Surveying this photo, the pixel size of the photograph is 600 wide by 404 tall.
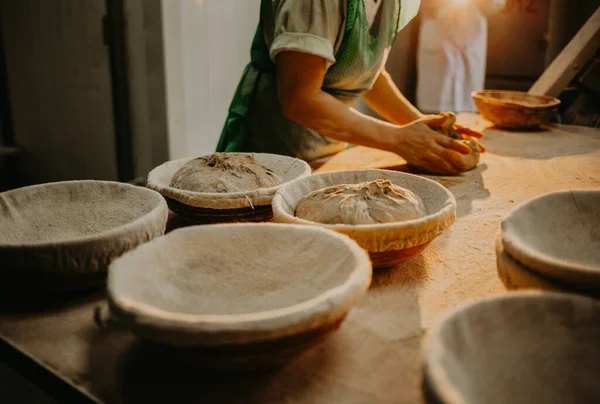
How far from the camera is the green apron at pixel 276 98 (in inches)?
87.7

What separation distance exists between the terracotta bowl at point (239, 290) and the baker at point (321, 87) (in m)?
1.10

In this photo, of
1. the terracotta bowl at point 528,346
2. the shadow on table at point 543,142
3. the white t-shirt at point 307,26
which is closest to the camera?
the terracotta bowl at point 528,346

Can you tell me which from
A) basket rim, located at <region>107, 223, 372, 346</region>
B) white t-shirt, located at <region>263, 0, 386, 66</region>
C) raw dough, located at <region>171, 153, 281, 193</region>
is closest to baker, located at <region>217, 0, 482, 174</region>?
white t-shirt, located at <region>263, 0, 386, 66</region>

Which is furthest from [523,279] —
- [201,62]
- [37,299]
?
[201,62]

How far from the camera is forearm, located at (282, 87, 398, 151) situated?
6.82ft

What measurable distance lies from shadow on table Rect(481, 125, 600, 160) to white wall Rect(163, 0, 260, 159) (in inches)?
71.3

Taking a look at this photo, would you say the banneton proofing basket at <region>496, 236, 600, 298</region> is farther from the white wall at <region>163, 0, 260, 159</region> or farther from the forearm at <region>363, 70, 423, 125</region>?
the white wall at <region>163, 0, 260, 159</region>

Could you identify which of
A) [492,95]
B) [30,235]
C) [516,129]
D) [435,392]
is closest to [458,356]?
[435,392]

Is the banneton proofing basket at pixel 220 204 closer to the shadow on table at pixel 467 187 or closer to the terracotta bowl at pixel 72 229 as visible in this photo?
the terracotta bowl at pixel 72 229

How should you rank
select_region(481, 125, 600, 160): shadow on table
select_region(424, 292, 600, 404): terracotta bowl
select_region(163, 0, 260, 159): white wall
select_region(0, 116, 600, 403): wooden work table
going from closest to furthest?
1. select_region(424, 292, 600, 404): terracotta bowl
2. select_region(0, 116, 600, 403): wooden work table
3. select_region(481, 125, 600, 160): shadow on table
4. select_region(163, 0, 260, 159): white wall

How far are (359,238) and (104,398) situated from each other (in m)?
0.55

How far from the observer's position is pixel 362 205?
1192 mm

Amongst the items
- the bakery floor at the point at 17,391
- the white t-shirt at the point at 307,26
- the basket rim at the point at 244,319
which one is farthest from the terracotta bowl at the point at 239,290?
the bakery floor at the point at 17,391

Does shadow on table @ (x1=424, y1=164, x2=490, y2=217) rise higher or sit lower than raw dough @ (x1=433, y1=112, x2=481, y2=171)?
lower
